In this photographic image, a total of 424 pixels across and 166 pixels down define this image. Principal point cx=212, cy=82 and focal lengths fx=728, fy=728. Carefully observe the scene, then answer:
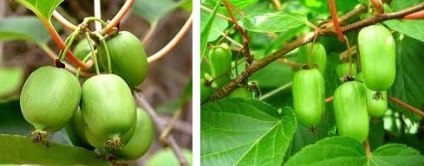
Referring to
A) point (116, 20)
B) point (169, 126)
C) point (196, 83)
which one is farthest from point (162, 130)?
point (116, 20)

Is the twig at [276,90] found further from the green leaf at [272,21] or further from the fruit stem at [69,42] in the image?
the fruit stem at [69,42]

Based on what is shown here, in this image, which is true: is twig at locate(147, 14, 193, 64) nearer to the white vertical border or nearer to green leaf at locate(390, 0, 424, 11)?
the white vertical border

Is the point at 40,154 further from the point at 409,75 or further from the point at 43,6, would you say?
the point at 409,75

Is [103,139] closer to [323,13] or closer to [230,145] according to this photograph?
[230,145]

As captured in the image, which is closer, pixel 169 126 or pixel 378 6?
pixel 378 6

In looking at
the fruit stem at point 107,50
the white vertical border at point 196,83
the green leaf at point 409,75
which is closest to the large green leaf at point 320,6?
the green leaf at point 409,75

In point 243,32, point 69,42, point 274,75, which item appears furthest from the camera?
point 274,75

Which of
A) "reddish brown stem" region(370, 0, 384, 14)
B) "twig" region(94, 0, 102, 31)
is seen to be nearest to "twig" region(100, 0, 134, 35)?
"twig" region(94, 0, 102, 31)

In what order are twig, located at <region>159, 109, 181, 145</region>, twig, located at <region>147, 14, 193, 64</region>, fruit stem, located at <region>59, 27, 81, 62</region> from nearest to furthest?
fruit stem, located at <region>59, 27, 81, 62</region> < twig, located at <region>147, 14, 193, 64</region> < twig, located at <region>159, 109, 181, 145</region>
